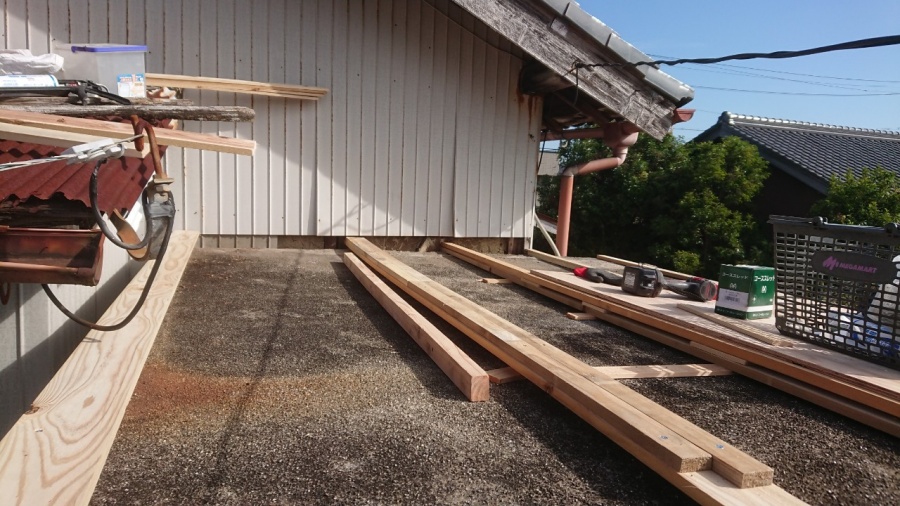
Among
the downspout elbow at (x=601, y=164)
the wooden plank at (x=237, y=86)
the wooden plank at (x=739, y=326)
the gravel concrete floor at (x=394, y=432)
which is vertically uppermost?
the wooden plank at (x=237, y=86)

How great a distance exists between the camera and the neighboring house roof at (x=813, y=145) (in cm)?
1200

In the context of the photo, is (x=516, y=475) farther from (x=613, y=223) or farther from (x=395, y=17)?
(x=613, y=223)

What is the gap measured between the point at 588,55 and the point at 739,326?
321 cm

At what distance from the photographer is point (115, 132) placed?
207 centimetres

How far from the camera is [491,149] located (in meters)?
6.25

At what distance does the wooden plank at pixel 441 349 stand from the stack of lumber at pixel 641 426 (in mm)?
194

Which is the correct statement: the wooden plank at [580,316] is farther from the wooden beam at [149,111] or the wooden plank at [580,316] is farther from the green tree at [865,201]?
the green tree at [865,201]

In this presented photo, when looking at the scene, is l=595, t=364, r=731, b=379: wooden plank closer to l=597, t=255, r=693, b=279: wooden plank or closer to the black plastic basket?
the black plastic basket

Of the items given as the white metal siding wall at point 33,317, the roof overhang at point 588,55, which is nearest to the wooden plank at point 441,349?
the white metal siding wall at point 33,317

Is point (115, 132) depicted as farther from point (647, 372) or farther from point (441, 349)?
point (647, 372)

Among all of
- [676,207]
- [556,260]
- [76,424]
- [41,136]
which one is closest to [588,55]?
[556,260]

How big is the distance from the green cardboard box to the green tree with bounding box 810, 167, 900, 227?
7612mm

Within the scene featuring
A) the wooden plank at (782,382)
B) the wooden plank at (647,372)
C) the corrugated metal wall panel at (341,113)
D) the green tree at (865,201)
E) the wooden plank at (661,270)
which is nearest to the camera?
the wooden plank at (782,382)

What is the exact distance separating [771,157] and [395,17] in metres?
10.3
